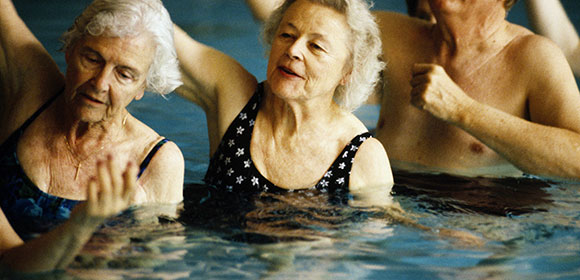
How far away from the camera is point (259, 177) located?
9.97 ft

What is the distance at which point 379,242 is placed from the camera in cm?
269

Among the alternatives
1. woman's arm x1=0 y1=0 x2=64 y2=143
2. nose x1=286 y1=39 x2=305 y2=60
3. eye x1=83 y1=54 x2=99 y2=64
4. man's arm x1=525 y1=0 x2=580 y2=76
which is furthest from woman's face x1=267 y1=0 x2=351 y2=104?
man's arm x1=525 y1=0 x2=580 y2=76

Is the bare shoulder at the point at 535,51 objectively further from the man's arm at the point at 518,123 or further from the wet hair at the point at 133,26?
the wet hair at the point at 133,26

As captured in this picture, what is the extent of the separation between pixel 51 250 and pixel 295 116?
1322 mm

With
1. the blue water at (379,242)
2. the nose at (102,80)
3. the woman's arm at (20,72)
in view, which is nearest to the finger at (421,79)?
the blue water at (379,242)

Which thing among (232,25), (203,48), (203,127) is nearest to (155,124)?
(203,127)

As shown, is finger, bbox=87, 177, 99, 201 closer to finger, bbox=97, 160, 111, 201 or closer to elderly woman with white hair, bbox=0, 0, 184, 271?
finger, bbox=97, 160, 111, 201

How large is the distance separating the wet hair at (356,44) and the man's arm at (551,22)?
1283 mm

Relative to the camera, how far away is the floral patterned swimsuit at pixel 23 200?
2520 millimetres

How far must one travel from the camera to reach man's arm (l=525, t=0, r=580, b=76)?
4008 mm

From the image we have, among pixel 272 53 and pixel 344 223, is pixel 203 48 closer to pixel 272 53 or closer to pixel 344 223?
pixel 272 53

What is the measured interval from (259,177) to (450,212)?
2.59 ft

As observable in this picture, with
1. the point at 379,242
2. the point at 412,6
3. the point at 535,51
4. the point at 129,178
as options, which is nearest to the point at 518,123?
the point at 535,51

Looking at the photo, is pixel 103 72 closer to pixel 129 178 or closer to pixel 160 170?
pixel 160 170
